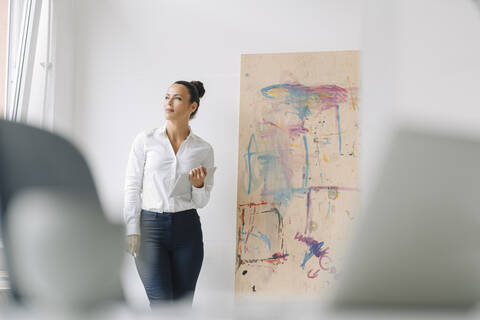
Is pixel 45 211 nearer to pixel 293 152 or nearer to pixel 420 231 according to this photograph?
pixel 420 231

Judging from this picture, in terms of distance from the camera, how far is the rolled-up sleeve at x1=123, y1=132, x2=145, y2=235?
168 mm

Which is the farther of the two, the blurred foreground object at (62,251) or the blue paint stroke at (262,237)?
the blue paint stroke at (262,237)

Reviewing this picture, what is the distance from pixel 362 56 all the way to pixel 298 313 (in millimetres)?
72

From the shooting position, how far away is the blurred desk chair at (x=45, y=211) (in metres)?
0.11

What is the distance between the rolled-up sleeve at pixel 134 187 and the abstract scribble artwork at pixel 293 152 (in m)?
1.03

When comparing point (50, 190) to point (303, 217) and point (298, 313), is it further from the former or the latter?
point (303, 217)

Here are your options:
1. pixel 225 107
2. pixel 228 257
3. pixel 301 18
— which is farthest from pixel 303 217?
pixel 301 18

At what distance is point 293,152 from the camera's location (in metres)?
1.38

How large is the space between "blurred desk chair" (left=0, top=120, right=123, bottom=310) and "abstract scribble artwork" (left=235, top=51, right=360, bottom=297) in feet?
4.00

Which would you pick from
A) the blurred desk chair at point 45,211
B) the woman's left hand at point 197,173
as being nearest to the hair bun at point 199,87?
the woman's left hand at point 197,173

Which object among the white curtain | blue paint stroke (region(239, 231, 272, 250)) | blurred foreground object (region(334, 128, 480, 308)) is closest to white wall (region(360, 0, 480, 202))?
blurred foreground object (region(334, 128, 480, 308))

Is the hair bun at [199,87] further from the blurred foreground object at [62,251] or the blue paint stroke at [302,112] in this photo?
the blurred foreground object at [62,251]

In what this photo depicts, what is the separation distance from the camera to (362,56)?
11 centimetres

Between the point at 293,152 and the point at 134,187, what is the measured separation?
1.16m
